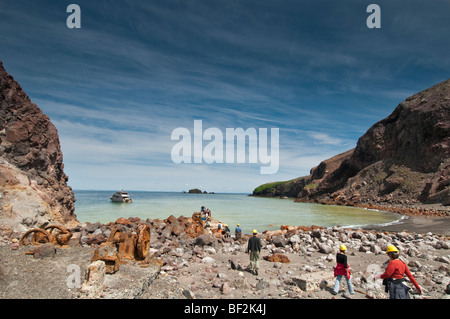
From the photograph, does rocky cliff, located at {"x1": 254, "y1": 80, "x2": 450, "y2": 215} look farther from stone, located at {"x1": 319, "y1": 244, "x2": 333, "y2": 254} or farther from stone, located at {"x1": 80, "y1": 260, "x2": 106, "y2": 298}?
stone, located at {"x1": 80, "y1": 260, "x2": 106, "y2": 298}

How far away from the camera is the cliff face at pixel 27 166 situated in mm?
15013

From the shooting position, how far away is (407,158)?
69688 millimetres

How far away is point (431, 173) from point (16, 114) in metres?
79.4

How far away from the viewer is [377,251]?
12.6 metres

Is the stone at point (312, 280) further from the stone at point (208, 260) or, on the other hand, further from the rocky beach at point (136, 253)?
the stone at point (208, 260)

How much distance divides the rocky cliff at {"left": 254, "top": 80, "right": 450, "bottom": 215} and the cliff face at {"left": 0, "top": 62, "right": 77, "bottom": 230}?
5534 cm

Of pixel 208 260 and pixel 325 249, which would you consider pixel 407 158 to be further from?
pixel 208 260

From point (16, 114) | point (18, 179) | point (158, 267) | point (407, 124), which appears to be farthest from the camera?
point (407, 124)

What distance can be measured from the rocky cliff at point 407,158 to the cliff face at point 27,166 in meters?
55.3

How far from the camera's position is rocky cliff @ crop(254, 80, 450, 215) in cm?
5494

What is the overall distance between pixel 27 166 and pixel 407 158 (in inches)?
3388

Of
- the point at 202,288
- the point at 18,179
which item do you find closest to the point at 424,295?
the point at 202,288
